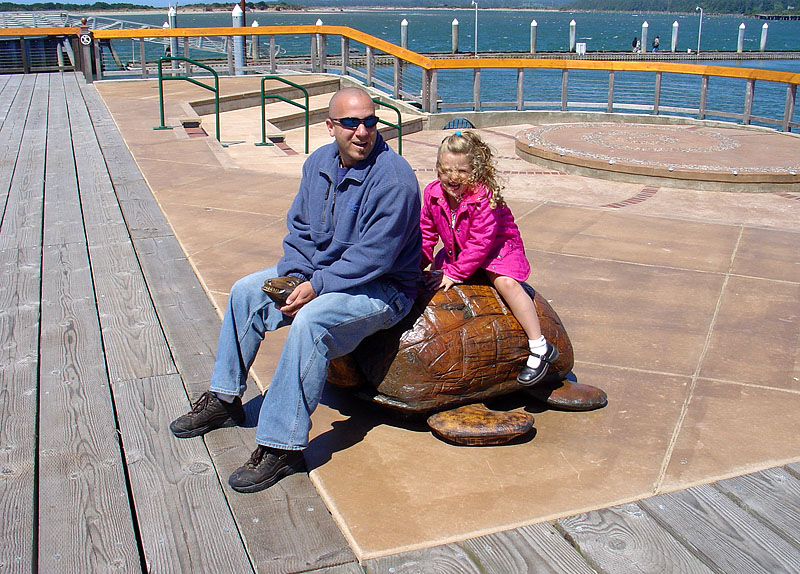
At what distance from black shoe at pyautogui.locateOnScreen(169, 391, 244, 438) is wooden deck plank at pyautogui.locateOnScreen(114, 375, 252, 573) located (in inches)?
1.9

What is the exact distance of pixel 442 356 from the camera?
11.5 feet

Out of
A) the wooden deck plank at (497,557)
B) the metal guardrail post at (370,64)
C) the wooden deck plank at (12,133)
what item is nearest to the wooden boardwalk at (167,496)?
the wooden deck plank at (497,557)

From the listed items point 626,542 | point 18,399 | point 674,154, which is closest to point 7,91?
point 674,154

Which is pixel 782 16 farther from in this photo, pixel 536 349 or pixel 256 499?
pixel 256 499

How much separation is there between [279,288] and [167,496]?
908 millimetres

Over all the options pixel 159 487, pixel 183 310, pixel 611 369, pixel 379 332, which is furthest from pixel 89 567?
pixel 611 369

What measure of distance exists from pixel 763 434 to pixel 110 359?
10.6 feet

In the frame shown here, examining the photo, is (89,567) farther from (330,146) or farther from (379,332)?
(330,146)

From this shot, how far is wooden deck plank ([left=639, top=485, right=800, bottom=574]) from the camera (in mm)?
2764

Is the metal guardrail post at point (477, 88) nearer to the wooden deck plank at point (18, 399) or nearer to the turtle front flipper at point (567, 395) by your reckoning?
the wooden deck plank at point (18, 399)

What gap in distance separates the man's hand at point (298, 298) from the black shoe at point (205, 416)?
1.75 feet

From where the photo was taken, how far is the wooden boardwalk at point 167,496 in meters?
2.75

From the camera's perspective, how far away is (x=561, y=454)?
350 centimetres

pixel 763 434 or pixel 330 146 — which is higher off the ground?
pixel 330 146
